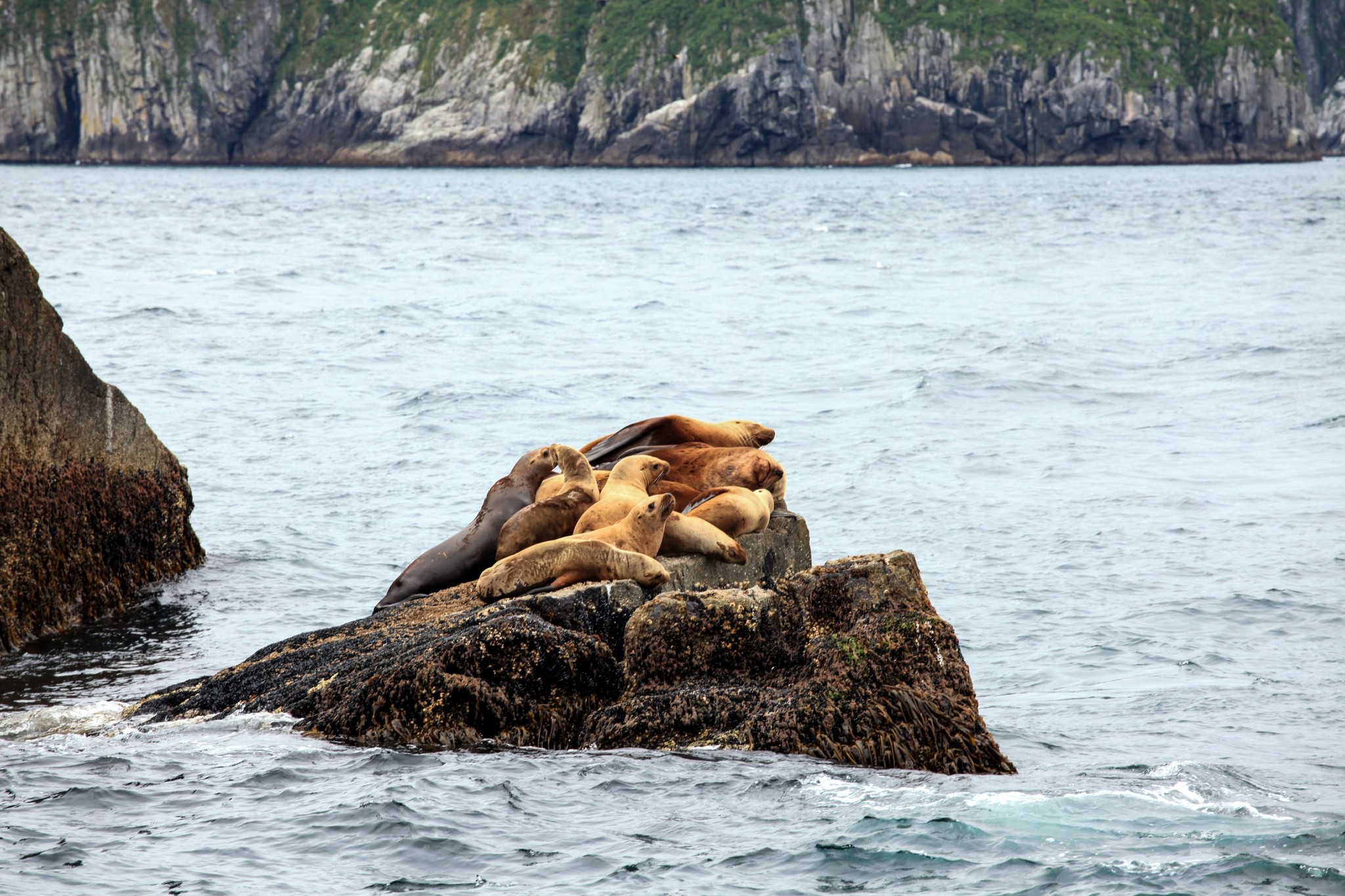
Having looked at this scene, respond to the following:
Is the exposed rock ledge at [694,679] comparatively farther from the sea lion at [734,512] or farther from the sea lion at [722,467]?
the sea lion at [722,467]

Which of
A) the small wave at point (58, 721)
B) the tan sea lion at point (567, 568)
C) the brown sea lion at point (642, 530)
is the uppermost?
the brown sea lion at point (642, 530)

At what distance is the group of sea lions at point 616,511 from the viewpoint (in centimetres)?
757

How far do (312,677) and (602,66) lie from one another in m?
134

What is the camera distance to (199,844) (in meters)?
5.64

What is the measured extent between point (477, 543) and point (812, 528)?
4.90 meters

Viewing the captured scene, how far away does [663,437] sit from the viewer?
31.1 ft

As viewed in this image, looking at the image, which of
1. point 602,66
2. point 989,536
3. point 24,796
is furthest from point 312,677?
point 602,66

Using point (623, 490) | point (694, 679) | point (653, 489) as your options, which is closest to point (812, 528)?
point (653, 489)

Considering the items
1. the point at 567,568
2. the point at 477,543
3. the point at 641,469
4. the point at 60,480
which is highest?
the point at 641,469

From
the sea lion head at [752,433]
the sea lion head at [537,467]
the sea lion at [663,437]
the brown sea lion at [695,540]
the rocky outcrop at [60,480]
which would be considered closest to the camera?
the brown sea lion at [695,540]

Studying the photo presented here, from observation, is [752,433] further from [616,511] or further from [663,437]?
[616,511]

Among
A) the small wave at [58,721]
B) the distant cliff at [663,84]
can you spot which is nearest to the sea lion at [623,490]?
the small wave at [58,721]

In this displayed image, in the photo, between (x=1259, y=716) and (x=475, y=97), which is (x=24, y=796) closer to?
(x=1259, y=716)

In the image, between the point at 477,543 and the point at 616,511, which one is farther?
the point at 477,543
